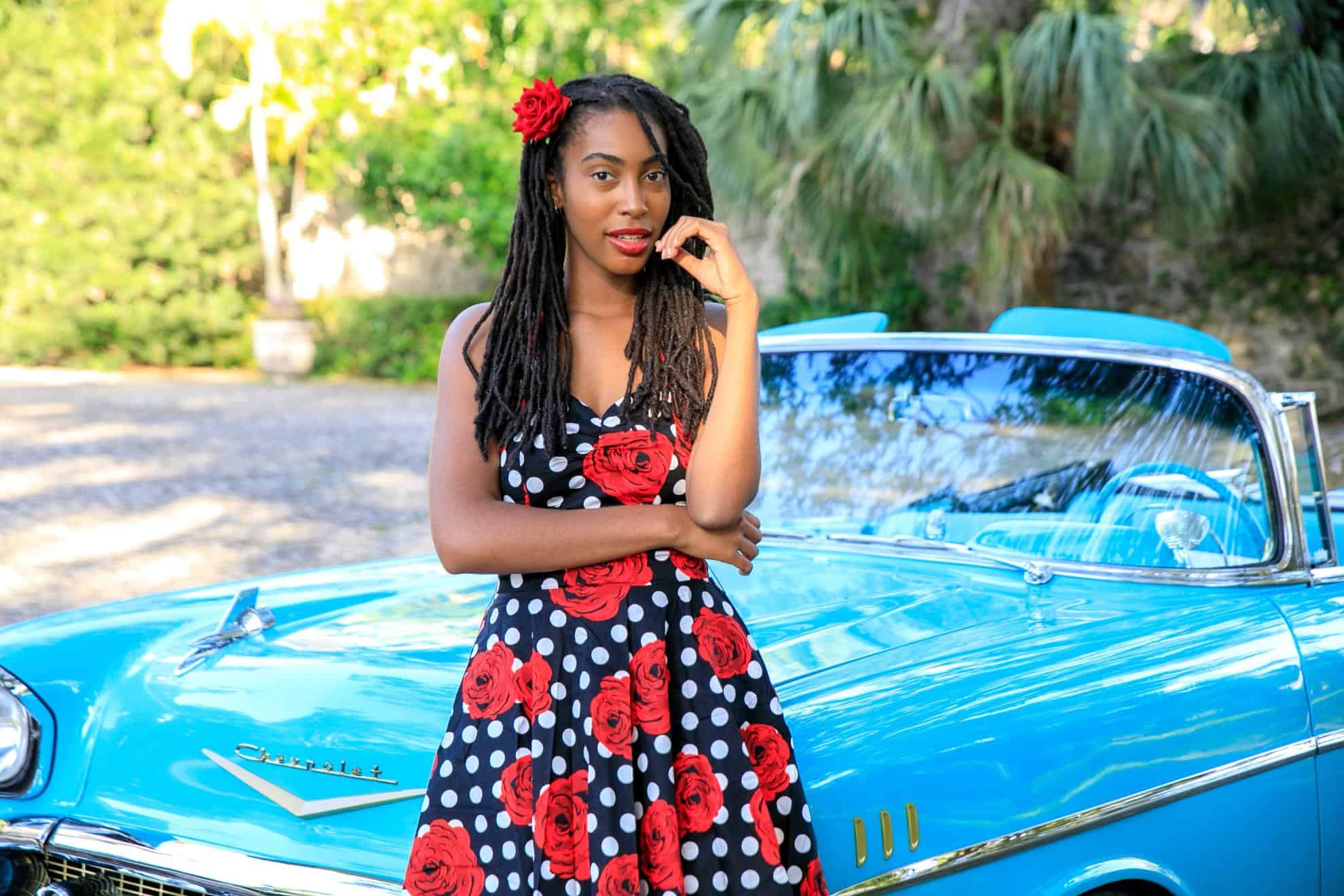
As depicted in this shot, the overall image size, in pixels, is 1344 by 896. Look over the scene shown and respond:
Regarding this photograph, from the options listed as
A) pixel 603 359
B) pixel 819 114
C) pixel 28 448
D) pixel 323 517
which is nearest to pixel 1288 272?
pixel 819 114

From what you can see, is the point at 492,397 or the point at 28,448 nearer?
the point at 492,397

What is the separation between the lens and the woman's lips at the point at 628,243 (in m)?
1.86

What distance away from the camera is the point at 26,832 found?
217 centimetres

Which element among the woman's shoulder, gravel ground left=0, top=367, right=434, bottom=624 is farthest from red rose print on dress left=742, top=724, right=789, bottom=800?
gravel ground left=0, top=367, right=434, bottom=624

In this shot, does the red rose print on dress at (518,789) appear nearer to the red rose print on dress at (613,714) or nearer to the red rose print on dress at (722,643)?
the red rose print on dress at (613,714)

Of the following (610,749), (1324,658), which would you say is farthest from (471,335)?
(1324,658)

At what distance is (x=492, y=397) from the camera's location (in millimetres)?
1854

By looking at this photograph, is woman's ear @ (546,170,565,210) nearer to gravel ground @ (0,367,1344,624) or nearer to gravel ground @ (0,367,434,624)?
gravel ground @ (0,367,1344,624)

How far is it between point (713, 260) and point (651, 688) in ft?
1.88

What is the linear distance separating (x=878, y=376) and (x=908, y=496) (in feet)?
0.93

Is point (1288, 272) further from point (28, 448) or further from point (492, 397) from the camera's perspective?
point (492, 397)

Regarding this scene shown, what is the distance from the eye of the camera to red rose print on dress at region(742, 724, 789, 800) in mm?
1767

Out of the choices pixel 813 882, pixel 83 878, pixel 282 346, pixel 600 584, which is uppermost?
pixel 282 346

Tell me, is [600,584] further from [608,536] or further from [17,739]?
[17,739]
